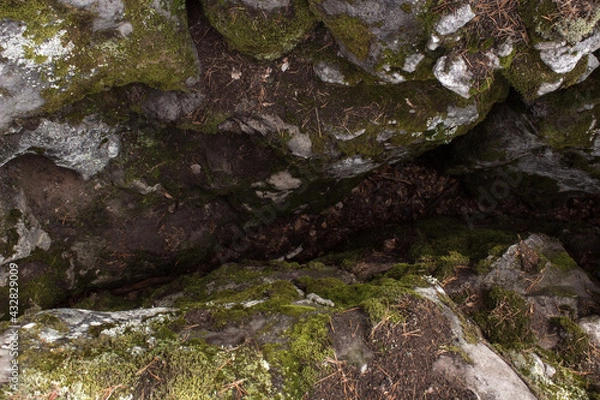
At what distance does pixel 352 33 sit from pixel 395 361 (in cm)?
289

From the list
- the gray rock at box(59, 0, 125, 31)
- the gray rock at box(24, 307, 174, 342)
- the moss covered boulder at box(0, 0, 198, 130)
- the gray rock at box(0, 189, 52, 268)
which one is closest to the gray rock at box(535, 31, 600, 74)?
the moss covered boulder at box(0, 0, 198, 130)

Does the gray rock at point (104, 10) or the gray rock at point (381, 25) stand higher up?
the gray rock at point (104, 10)

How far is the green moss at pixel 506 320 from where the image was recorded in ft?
12.5

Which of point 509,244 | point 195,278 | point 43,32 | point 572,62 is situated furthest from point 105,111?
point 509,244

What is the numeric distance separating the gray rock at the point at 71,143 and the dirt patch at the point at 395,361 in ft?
11.8

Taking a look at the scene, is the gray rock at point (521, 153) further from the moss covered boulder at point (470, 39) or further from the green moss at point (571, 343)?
the green moss at point (571, 343)

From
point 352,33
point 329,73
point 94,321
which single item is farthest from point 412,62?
point 94,321

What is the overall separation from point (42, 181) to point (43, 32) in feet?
7.75

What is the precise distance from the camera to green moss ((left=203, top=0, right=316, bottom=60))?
3.76 m

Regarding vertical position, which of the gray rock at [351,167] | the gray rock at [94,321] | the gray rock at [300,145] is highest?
the gray rock at [300,145]

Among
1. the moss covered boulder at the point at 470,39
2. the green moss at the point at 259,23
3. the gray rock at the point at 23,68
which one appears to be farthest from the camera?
the green moss at the point at 259,23

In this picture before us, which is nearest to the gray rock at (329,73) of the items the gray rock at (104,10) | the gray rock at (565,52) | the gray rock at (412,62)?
the gray rock at (412,62)

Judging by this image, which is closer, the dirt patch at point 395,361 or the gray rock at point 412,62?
the dirt patch at point 395,361

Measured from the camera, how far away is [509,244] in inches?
190
